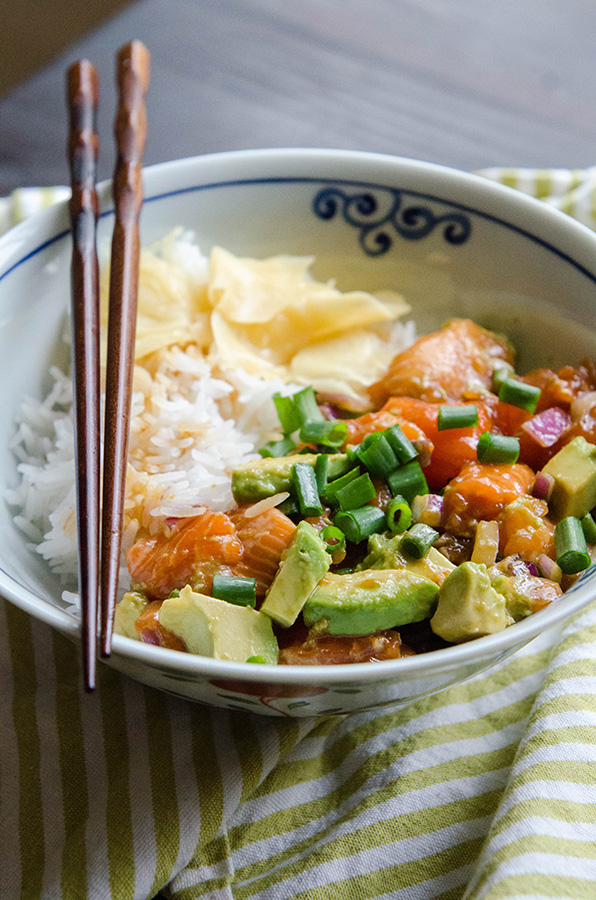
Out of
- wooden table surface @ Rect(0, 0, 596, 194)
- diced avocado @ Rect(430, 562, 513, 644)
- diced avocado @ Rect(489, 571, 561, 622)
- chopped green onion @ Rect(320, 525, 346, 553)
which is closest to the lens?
diced avocado @ Rect(430, 562, 513, 644)

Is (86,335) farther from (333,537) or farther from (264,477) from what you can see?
(333,537)

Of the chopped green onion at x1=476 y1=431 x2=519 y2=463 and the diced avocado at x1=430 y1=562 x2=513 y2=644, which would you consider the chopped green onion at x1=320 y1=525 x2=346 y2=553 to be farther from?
the chopped green onion at x1=476 y1=431 x2=519 y2=463

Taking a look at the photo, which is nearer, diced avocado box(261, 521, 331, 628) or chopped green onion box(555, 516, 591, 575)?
diced avocado box(261, 521, 331, 628)

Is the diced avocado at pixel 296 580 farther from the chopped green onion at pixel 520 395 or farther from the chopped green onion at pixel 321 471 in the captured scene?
the chopped green onion at pixel 520 395

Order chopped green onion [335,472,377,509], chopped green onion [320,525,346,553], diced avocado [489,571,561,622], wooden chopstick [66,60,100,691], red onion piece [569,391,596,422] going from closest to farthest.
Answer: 1. wooden chopstick [66,60,100,691]
2. diced avocado [489,571,561,622]
3. chopped green onion [320,525,346,553]
4. chopped green onion [335,472,377,509]
5. red onion piece [569,391,596,422]

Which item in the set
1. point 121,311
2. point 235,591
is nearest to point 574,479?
point 235,591

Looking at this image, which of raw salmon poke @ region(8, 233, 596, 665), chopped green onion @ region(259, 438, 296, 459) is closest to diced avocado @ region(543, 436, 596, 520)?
raw salmon poke @ region(8, 233, 596, 665)
